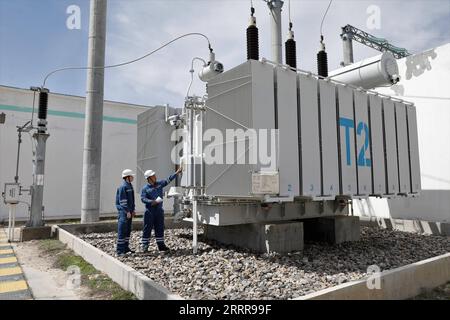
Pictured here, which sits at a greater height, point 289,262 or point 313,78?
point 313,78

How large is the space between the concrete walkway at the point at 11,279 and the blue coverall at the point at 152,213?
2.22 m

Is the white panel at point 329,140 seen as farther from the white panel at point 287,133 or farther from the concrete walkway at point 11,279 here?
the concrete walkway at point 11,279

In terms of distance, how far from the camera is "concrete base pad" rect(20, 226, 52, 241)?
9172 millimetres

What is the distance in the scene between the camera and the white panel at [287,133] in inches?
230

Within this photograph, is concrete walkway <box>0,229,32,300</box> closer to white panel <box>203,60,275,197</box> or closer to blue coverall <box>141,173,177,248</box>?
blue coverall <box>141,173,177,248</box>

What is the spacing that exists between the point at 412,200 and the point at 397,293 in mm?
6813

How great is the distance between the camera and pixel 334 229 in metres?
7.91

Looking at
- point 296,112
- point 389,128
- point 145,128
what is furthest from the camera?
point 145,128

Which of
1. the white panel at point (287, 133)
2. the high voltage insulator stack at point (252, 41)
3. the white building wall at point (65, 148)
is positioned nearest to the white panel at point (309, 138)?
the white panel at point (287, 133)

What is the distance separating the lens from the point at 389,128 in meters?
8.27

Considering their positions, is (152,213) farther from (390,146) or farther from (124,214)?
(390,146)
